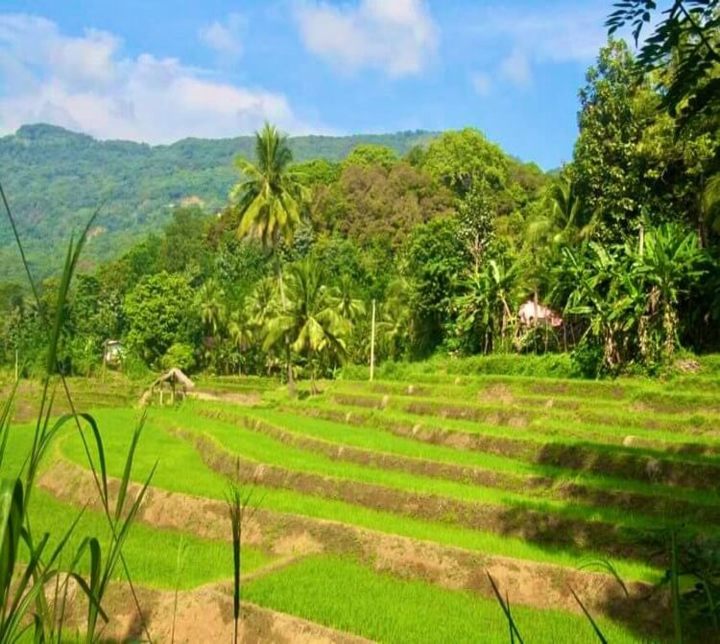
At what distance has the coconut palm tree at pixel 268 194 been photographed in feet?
95.6

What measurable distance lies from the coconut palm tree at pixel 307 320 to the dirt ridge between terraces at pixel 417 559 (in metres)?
15.4

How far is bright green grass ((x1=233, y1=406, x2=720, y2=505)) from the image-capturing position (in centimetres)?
1035

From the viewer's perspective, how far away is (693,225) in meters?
22.2

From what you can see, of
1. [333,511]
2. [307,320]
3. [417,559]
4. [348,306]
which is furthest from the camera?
[348,306]

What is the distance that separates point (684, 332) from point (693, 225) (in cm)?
430

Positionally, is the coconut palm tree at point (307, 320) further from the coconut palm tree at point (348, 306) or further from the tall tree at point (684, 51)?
the tall tree at point (684, 51)

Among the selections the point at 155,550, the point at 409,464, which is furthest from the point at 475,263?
the point at 155,550

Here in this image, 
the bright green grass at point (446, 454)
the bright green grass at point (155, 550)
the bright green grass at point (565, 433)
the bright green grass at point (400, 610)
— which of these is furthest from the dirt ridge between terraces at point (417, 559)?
the bright green grass at point (565, 433)

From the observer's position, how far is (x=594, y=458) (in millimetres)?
11836

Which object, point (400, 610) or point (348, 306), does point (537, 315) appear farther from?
point (400, 610)

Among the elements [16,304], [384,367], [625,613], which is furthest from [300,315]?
[16,304]

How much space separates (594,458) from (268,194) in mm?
19963

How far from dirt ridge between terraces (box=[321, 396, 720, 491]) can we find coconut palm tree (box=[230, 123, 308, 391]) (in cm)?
1592

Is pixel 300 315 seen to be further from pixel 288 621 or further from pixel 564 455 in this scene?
pixel 288 621
